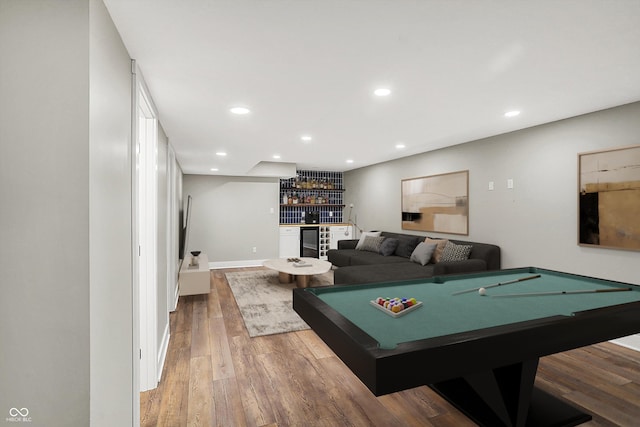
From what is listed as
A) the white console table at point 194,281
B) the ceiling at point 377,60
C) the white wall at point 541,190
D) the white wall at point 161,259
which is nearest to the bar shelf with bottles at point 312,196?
the white console table at point 194,281

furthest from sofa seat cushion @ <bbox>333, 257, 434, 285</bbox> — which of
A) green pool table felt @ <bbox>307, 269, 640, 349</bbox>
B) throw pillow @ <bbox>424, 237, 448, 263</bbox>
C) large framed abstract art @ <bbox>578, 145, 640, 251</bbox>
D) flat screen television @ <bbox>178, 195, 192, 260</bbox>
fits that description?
flat screen television @ <bbox>178, 195, 192, 260</bbox>

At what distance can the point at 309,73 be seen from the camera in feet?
6.95

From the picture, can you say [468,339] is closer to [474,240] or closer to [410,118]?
[410,118]

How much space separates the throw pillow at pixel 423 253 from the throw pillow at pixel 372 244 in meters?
1.13

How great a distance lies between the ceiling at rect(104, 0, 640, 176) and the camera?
1.46 m

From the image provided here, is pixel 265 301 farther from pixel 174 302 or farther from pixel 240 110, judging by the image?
pixel 240 110

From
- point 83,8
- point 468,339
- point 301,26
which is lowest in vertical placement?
point 468,339

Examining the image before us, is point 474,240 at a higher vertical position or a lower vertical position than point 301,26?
lower

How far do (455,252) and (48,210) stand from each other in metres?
4.37

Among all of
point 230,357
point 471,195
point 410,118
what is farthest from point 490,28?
point 471,195

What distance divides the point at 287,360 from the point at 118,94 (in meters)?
2.41

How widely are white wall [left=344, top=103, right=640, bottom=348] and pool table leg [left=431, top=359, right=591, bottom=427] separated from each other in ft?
5.73

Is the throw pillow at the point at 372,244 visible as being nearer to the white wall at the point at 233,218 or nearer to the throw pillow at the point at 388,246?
the throw pillow at the point at 388,246

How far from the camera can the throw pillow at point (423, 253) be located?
475cm
